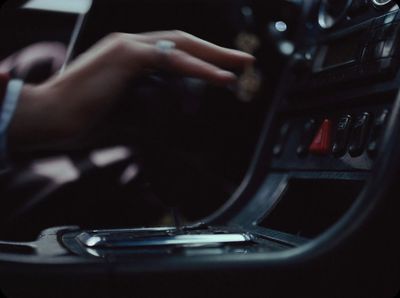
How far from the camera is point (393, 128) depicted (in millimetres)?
595

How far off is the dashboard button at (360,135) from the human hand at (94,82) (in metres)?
0.23

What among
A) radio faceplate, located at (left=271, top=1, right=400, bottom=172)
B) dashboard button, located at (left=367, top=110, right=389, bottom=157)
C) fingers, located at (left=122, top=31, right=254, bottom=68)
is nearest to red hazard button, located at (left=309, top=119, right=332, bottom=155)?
radio faceplate, located at (left=271, top=1, right=400, bottom=172)

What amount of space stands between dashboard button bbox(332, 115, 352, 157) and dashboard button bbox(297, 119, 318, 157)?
0.08 meters

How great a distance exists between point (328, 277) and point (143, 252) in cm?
18

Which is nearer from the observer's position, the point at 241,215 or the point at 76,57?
the point at 76,57

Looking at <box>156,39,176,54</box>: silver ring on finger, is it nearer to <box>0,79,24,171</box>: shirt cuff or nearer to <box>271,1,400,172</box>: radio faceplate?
<box>0,79,24,171</box>: shirt cuff

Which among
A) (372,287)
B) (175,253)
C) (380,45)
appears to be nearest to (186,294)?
(175,253)

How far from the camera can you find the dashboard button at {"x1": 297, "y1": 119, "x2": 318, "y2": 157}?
86cm

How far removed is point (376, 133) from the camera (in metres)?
0.69

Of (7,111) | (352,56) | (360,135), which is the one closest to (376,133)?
(360,135)

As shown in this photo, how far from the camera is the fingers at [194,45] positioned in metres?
0.57

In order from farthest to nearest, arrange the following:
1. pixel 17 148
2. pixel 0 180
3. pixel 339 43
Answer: pixel 0 180 < pixel 339 43 < pixel 17 148

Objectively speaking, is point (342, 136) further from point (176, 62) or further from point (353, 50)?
point (176, 62)

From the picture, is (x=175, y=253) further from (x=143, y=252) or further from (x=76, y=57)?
(x=76, y=57)
